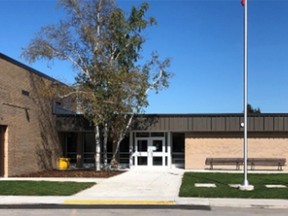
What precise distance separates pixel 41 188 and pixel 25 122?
31.4 feet

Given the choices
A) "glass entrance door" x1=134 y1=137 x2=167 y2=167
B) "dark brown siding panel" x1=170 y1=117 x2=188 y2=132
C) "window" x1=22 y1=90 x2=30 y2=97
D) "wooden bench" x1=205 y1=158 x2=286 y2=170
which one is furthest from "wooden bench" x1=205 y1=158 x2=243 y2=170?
"window" x1=22 y1=90 x2=30 y2=97

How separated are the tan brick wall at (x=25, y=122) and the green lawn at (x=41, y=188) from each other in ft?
16.2

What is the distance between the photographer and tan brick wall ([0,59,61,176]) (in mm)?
25719

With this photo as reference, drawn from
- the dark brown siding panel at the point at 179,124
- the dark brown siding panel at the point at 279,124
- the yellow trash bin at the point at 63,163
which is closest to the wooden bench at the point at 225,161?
the dark brown siding panel at the point at 179,124

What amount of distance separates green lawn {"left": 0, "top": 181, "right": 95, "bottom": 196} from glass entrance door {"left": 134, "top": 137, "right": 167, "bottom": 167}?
1307 cm

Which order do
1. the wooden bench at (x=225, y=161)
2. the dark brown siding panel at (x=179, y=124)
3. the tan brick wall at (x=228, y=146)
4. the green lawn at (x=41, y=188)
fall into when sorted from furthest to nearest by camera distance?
1. the dark brown siding panel at (x=179, y=124)
2. the tan brick wall at (x=228, y=146)
3. the wooden bench at (x=225, y=161)
4. the green lawn at (x=41, y=188)

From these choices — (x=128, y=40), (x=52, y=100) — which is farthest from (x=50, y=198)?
(x=52, y=100)

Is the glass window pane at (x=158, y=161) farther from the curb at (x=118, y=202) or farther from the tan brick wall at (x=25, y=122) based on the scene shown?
the curb at (x=118, y=202)

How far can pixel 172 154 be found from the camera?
3497 centimetres

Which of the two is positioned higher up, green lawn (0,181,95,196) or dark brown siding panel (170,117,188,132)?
dark brown siding panel (170,117,188,132)

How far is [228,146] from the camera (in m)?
33.1

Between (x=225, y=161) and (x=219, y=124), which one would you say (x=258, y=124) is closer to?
(x=219, y=124)

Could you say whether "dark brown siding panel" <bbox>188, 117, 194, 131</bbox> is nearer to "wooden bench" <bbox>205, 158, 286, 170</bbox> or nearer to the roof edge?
"wooden bench" <bbox>205, 158, 286, 170</bbox>

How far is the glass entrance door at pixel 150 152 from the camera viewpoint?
34594 mm
